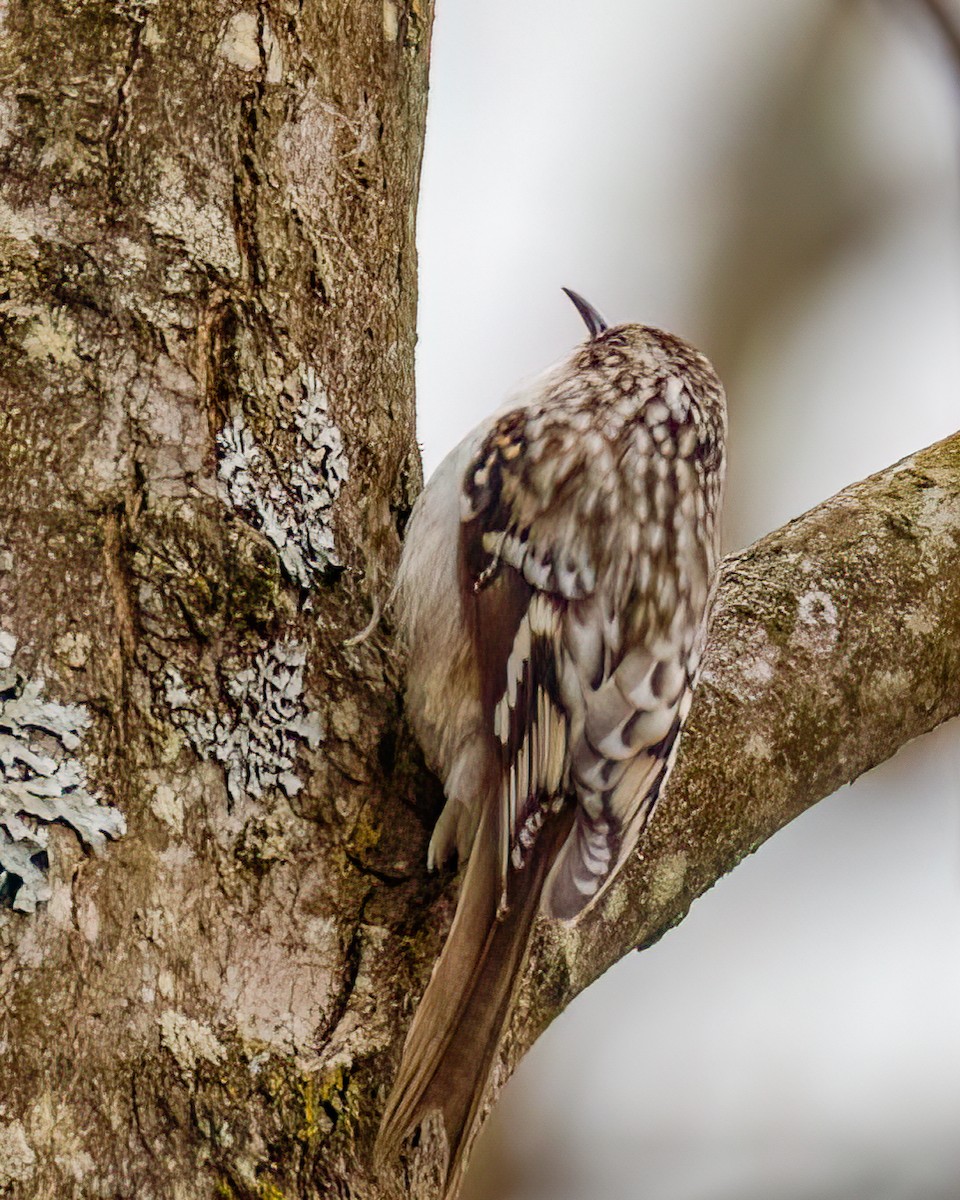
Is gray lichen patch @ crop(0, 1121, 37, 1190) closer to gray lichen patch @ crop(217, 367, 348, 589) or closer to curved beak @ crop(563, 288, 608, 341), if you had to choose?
gray lichen patch @ crop(217, 367, 348, 589)

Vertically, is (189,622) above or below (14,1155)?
above

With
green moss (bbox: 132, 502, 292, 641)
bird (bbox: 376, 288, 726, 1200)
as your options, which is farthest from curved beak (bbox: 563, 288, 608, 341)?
green moss (bbox: 132, 502, 292, 641)

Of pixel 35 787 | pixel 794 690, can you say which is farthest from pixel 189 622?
pixel 794 690

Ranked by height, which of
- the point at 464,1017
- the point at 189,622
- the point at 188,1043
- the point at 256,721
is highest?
the point at 189,622

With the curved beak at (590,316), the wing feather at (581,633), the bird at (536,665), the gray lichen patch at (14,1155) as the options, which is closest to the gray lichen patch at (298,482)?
the bird at (536,665)

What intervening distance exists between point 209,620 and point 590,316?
1059mm

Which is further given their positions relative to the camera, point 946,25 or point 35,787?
point 946,25

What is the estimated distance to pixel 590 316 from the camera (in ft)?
6.51

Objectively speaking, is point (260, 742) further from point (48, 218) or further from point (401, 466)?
point (48, 218)

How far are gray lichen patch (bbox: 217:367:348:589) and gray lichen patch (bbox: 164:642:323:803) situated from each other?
99 millimetres

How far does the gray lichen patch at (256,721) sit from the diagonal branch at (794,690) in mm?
370

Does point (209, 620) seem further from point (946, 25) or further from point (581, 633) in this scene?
point (946, 25)

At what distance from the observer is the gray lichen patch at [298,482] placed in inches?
46.9

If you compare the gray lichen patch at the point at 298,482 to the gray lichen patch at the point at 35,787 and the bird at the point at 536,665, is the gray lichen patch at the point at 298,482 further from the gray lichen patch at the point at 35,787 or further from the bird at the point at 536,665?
the gray lichen patch at the point at 35,787
